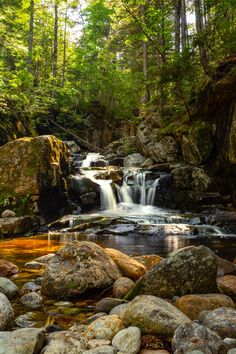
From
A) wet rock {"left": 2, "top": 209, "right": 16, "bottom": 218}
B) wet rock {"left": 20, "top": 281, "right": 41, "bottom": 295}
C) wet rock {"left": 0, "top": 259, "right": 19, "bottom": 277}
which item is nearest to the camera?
wet rock {"left": 20, "top": 281, "right": 41, "bottom": 295}

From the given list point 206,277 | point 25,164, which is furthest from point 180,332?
point 25,164

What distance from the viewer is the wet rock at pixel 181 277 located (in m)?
4.59

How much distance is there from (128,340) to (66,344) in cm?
60

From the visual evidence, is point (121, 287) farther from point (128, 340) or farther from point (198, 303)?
point (128, 340)

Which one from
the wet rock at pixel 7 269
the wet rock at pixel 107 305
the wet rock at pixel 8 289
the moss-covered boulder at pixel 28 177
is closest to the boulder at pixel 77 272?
the wet rock at pixel 8 289

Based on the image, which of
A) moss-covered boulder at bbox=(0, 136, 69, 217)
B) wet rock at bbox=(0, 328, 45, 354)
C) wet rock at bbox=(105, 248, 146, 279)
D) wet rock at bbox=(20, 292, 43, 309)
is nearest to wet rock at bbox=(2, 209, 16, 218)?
moss-covered boulder at bbox=(0, 136, 69, 217)

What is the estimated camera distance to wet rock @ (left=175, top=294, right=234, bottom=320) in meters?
4.07

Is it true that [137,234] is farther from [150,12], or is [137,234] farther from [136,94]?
[136,94]

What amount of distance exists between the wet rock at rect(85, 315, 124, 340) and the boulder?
1338mm

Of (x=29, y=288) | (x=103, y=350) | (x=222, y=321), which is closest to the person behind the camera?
(x=103, y=350)

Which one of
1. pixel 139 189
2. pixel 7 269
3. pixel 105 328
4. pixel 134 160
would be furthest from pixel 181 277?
pixel 134 160

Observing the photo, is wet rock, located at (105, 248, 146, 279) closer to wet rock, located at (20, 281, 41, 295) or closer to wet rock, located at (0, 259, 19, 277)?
wet rock, located at (20, 281, 41, 295)

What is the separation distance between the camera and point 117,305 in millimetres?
4410

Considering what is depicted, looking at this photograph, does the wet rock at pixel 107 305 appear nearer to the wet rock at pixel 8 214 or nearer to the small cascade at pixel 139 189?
the wet rock at pixel 8 214
